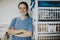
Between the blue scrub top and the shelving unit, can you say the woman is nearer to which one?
the blue scrub top

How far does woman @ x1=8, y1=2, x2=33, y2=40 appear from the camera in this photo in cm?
221

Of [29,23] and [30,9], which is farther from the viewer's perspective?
[30,9]

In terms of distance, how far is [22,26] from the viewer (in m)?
2.26

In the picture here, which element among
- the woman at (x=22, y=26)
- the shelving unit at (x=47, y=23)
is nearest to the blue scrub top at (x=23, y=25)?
the woman at (x=22, y=26)

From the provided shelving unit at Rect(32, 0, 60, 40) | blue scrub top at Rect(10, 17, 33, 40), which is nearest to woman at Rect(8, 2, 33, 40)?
blue scrub top at Rect(10, 17, 33, 40)

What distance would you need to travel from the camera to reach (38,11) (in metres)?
2.04

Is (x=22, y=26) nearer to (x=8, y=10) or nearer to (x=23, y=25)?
(x=23, y=25)

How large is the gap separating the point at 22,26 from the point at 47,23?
18.0 inches

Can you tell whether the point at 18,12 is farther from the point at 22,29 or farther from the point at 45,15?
the point at 45,15

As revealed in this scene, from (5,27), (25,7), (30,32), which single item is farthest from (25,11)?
(5,27)

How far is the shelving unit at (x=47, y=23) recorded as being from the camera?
80.5 inches

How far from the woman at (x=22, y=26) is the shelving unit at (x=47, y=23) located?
21 centimetres

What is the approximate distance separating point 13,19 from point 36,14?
0.55m

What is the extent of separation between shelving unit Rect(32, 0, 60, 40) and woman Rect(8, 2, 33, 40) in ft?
0.69
